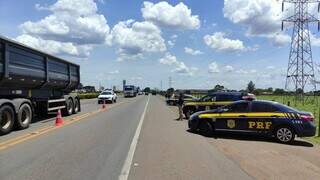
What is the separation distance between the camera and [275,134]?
643 inches

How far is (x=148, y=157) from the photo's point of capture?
11609 mm

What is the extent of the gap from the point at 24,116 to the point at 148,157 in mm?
9405

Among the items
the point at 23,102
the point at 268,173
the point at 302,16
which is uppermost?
the point at 302,16

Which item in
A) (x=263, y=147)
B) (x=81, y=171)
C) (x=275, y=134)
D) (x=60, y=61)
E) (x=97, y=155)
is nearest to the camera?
(x=81, y=171)

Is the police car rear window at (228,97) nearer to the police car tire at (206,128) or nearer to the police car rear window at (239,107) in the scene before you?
the police car tire at (206,128)

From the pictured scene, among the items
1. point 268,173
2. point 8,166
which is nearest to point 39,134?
point 8,166

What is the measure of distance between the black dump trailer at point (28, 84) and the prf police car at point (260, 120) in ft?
22.5

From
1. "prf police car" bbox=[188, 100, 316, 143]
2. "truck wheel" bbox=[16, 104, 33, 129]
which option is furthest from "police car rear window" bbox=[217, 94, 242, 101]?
"truck wheel" bbox=[16, 104, 33, 129]

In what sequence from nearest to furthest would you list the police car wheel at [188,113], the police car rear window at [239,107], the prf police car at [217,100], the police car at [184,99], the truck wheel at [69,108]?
1. the police car rear window at [239,107]
2. the prf police car at [217,100]
3. the police car wheel at [188,113]
4. the truck wheel at [69,108]
5. the police car at [184,99]

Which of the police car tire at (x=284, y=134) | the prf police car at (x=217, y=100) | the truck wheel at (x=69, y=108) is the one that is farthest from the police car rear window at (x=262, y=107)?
the truck wheel at (x=69, y=108)

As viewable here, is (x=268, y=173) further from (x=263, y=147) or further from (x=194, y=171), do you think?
(x=263, y=147)

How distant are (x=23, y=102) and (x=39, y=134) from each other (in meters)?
2.95

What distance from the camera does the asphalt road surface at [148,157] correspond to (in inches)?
372

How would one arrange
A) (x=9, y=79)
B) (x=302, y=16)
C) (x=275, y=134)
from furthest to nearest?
(x=302, y=16) < (x=9, y=79) < (x=275, y=134)
